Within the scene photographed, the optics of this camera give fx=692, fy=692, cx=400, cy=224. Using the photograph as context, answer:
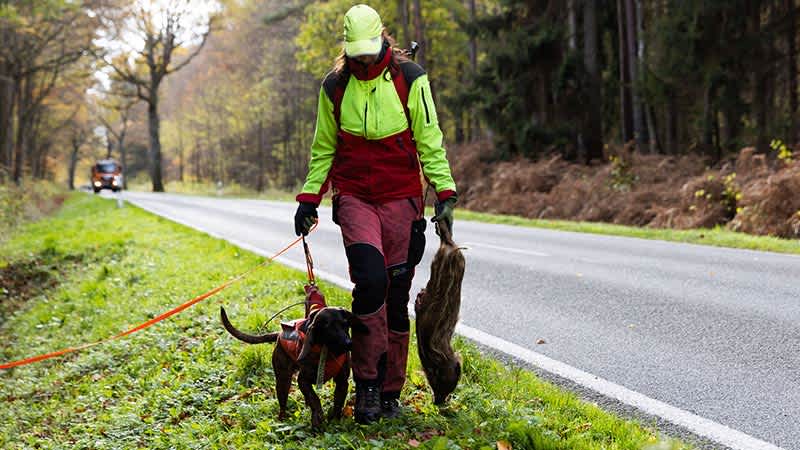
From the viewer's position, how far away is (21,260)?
13.4 metres

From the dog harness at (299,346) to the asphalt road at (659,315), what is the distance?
6.14ft

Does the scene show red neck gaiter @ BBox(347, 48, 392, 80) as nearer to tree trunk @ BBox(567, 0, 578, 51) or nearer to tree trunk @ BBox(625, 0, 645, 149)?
tree trunk @ BBox(625, 0, 645, 149)

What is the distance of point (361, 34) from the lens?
366cm

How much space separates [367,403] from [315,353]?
417 millimetres

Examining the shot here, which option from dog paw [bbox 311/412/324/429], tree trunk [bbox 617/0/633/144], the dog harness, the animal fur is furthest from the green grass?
tree trunk [bbox 617/0/633/144]

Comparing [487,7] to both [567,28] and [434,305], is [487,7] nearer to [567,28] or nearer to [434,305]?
[567,28]

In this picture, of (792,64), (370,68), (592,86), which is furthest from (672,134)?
(370,68)

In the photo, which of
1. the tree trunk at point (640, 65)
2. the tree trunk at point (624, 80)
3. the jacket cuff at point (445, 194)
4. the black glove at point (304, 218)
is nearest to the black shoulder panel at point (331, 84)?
the black glove at point (304, 218)

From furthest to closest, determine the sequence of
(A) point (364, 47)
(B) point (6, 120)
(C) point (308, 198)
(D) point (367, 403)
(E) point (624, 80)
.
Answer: (B) point (6, 120) → (E) point (624, 80) → (C) point (308, 198) → (D) point (367, 403) → (A) point (364, 47)

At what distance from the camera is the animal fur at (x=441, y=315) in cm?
384

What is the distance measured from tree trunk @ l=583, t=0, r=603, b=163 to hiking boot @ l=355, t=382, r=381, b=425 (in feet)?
66.1

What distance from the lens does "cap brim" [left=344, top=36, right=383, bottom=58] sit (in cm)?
364

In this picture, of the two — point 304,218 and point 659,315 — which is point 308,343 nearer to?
point 304,218

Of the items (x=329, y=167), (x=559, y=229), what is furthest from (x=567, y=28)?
(x=329, y=167)
